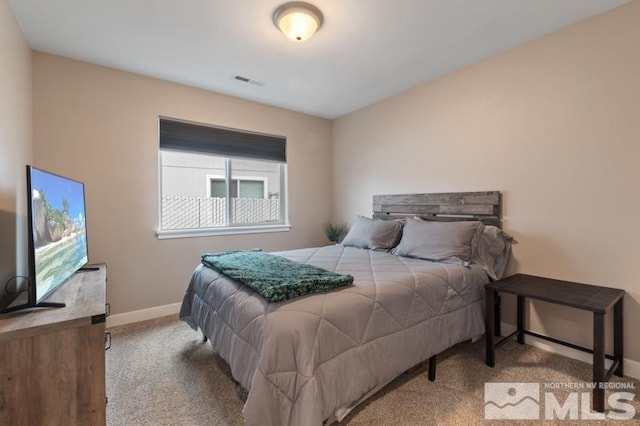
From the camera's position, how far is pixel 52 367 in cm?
116

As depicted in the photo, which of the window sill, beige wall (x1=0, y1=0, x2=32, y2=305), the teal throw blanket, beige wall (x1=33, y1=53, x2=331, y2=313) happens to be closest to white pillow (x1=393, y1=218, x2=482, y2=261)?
the teal throw blanket

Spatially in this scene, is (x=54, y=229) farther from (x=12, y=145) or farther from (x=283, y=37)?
(x=283, y=37)

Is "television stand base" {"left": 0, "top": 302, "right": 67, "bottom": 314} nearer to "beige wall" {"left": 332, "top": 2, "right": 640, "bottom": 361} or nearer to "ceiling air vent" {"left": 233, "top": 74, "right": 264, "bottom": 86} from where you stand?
"ceiling air vent" {"left": 233, "top": 74, "right": 264, "bottom": 86}

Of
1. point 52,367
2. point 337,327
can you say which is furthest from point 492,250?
point 52,367

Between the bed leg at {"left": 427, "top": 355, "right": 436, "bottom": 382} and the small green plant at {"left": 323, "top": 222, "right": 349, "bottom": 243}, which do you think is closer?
the bed leg at {"left": 427, "top": 355, "right": 436, "bottom": 382}

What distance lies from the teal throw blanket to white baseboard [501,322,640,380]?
5.82 feet

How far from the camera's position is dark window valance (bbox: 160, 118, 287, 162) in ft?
10.2

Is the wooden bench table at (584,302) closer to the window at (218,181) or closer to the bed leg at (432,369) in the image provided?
the bed leg at (432,369)

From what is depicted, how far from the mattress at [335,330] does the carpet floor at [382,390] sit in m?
0.21

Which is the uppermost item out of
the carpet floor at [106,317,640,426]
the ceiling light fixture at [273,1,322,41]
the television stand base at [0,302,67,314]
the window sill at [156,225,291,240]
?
the ceiling light fixture at [273,1,322,41]

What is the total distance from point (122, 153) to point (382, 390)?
10.0 feet

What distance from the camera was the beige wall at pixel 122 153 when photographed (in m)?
2.54

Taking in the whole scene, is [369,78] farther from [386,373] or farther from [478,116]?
[386,373]

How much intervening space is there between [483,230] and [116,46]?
3.44 m
